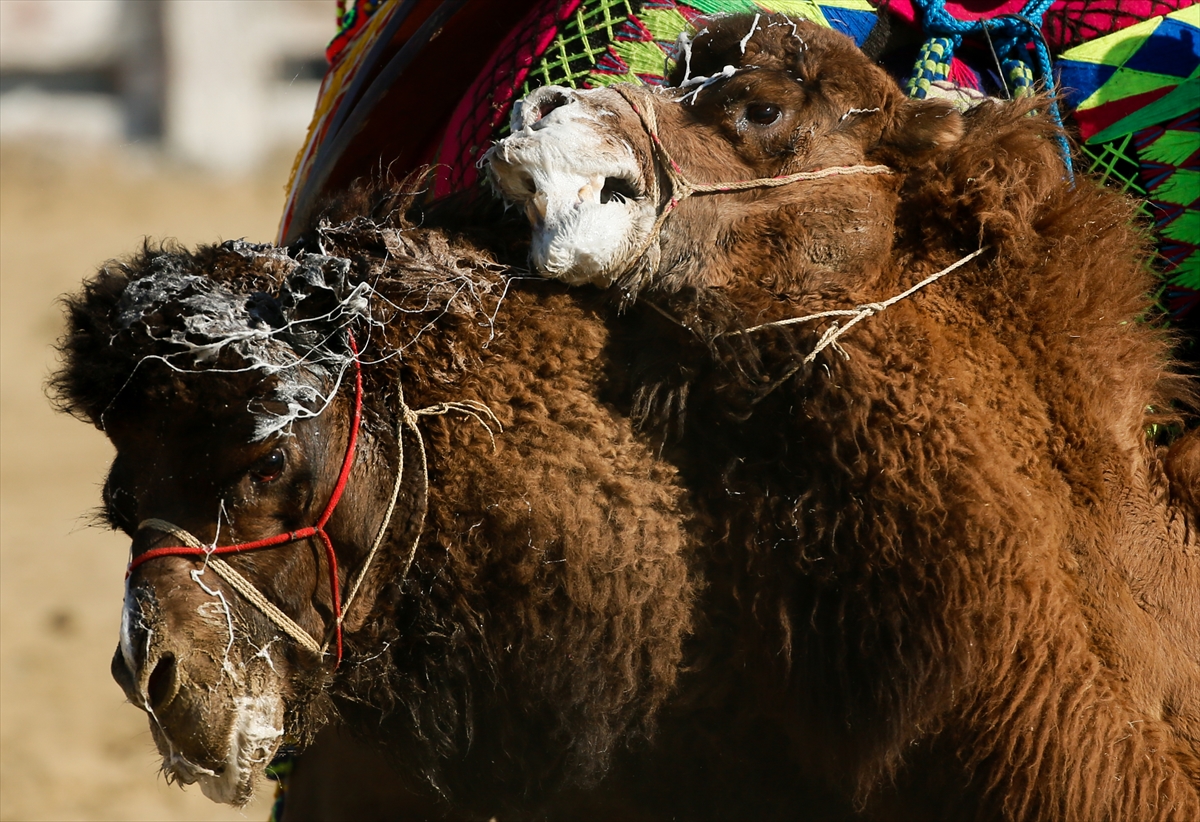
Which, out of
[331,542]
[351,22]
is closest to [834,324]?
[331,542]

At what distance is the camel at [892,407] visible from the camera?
172 centimetres

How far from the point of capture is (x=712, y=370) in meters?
1.78

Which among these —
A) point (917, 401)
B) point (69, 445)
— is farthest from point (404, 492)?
point (69, 445)

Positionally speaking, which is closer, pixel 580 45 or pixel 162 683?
pixel 162 683

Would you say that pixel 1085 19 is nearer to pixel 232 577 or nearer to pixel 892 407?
pixel 892 407

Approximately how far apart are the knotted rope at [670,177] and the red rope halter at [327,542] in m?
0.40

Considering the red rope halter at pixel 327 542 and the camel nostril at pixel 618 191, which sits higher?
the camel nostril at pixel 618 191

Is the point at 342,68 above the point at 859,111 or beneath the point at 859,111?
beneath

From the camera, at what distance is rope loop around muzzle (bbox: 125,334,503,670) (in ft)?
5.48

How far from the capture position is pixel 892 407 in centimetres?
174

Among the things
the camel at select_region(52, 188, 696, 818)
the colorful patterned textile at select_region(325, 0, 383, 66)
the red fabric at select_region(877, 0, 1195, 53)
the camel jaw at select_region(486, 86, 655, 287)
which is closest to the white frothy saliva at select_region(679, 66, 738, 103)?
the camel jaw at select_region(486, 86, 655, 287)

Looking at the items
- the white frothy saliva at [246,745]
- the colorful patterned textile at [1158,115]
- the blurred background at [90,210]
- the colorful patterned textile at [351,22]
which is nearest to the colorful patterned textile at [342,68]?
the colorful patterned textile at [351,22]

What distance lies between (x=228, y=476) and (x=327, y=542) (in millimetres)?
153

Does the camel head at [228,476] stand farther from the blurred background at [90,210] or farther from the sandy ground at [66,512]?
the blurred background at [90,210]
